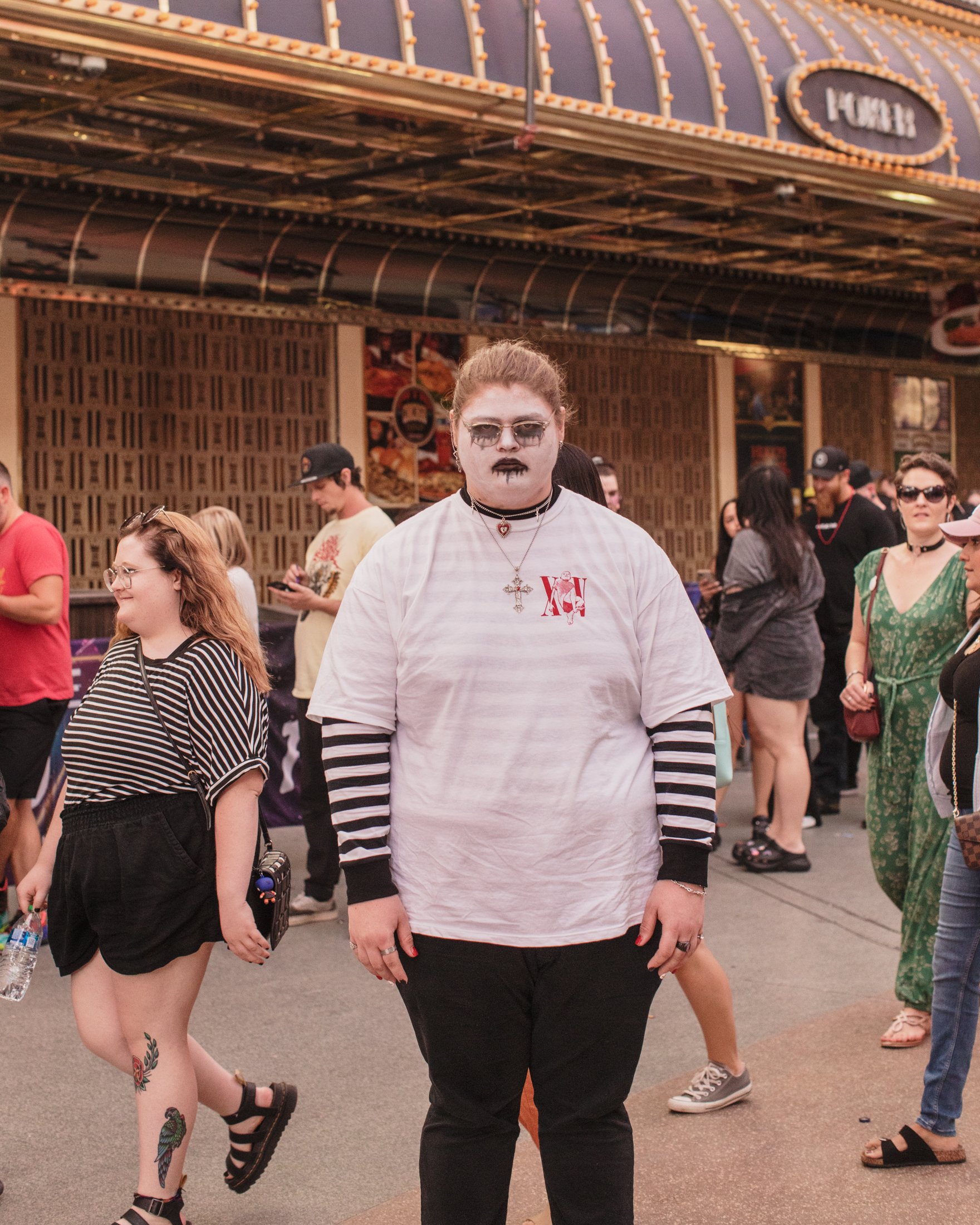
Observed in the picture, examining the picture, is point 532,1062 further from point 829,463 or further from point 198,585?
point 829,463

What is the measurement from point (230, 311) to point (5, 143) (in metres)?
2.08

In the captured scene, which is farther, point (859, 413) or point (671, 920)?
point (859, 413)

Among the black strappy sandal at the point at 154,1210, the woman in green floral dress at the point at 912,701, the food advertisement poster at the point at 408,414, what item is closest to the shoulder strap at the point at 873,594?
the woman in green floral dress at the point at 912,701

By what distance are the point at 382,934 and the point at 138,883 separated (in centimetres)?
84

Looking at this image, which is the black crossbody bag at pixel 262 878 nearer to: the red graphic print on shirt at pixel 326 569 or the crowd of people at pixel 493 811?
the crowd of people at pixel 493 811

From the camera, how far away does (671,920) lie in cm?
253

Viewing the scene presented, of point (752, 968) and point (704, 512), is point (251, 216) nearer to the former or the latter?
point (704, 512)

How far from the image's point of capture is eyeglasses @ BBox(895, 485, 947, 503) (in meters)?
4.62

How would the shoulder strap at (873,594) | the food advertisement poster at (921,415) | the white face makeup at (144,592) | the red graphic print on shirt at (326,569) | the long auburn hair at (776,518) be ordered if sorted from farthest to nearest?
the food advertisement poster at (921,415) < the long auburn hair at (776,518) < the red graphic print on shirt at (326,569) < the shoulder strap at (873,594) < the white face makeup at (144,592)

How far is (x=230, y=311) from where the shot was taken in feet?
33.9

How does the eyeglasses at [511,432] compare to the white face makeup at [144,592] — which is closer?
the eyeglasses at [511,432]

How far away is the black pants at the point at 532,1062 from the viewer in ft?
8.31

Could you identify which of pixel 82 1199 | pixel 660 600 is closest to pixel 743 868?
pixel 82 1199

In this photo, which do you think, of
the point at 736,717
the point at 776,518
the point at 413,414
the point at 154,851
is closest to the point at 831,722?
the point at 736,717
